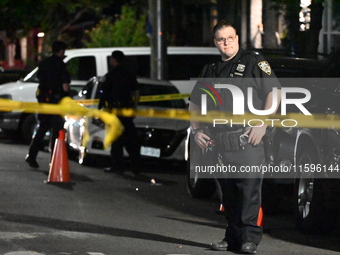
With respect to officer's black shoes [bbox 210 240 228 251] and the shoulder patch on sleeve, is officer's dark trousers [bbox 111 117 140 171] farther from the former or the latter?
the shoulder patch on sleeve

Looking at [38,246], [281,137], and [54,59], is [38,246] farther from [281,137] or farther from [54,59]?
[54,59]

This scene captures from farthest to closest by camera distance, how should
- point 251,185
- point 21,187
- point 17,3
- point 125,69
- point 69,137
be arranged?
point 69,137
point 125,69
point 21,187
point 17,3
point 251,185

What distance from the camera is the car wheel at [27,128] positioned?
776 inches

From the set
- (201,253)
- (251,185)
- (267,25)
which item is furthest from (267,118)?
(267,25)

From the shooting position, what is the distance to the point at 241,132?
327 inches

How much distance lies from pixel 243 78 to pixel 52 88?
7.11 meters

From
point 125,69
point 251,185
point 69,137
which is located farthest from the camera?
point 69,137

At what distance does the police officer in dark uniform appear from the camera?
8.23m

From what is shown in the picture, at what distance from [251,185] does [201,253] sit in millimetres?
722

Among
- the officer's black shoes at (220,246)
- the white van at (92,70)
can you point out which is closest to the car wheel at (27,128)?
the white van at (92,70)

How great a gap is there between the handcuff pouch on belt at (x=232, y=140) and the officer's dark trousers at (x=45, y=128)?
6.94m

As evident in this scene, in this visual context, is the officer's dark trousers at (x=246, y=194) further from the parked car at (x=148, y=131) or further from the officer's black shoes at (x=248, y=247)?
the parked car at (x=148, y=131)

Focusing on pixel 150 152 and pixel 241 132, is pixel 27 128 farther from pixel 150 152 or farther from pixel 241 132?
pixel 241 132

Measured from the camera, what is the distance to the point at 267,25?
77.6 ft
